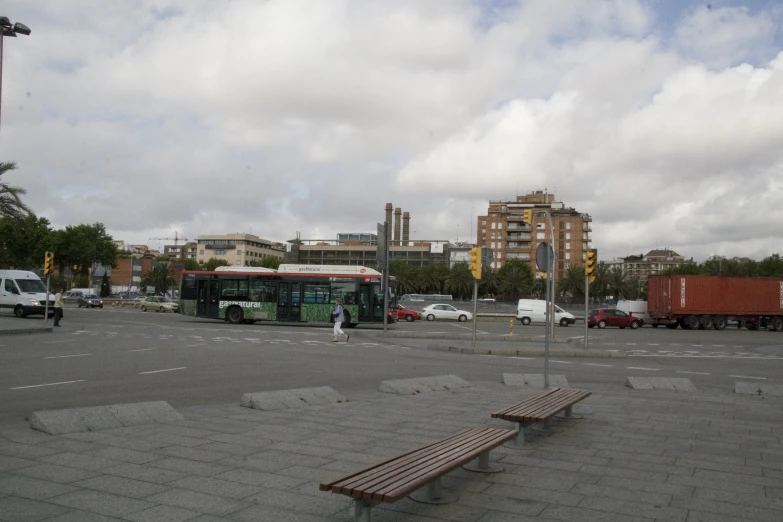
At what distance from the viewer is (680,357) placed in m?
24.1

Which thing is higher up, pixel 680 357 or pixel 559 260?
pixel 559 260

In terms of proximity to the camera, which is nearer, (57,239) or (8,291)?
(8,291)

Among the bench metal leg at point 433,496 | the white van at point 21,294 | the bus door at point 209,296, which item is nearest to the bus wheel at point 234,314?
the bus door at point 209,296

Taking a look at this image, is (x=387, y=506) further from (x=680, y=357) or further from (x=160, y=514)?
(x=680, y=357)

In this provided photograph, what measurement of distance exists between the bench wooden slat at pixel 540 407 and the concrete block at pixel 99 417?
3908mm

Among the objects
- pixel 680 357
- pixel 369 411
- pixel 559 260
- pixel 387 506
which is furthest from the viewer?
pixel 559 260

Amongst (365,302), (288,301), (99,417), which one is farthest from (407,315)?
(99,417)

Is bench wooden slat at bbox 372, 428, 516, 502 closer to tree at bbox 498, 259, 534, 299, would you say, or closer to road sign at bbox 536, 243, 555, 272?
road sign at bbox 536, 243, 555, 272

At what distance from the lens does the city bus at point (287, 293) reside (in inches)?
1495

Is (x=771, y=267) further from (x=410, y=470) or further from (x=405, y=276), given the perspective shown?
(x=410, y=470)

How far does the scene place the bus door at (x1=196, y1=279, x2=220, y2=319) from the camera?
39.0 m

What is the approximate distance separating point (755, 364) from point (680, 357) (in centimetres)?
252

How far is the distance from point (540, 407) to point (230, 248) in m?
171

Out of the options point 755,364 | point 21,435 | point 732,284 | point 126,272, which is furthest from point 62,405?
point 126,272
